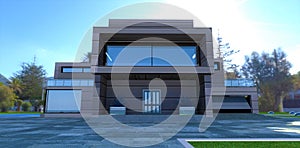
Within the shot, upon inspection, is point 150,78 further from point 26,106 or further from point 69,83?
point 26,106

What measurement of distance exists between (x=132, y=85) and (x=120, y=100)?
1.90m

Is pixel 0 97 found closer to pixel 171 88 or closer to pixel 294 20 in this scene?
pixel 171 88

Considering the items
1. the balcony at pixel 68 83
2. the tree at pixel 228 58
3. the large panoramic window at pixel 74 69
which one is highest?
the tree at pixel 228 58

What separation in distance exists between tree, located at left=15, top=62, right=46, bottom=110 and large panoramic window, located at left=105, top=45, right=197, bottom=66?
117 ft

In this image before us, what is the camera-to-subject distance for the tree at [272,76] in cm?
3759

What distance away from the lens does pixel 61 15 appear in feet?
50.0

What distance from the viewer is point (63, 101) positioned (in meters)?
18.0

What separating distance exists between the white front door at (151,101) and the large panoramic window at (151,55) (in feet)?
12.2

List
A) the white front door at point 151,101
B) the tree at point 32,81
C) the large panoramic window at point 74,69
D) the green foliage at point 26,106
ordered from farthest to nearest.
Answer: the tree at point 32,81, the green foliage at point 26,106, the large panoramic window at point 74,69, the white front door at point 151,101

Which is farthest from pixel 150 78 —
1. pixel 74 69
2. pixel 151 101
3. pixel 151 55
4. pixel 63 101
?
pixel 74 69

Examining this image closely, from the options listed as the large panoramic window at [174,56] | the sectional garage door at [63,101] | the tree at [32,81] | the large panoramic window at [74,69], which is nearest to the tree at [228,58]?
the large panoramic window at [174,56]

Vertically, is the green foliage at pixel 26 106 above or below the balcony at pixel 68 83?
below

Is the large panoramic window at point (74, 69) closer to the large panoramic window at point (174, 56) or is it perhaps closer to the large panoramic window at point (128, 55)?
the large panoramic window at point (128, 55)

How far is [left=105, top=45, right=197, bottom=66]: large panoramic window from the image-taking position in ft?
54.4
